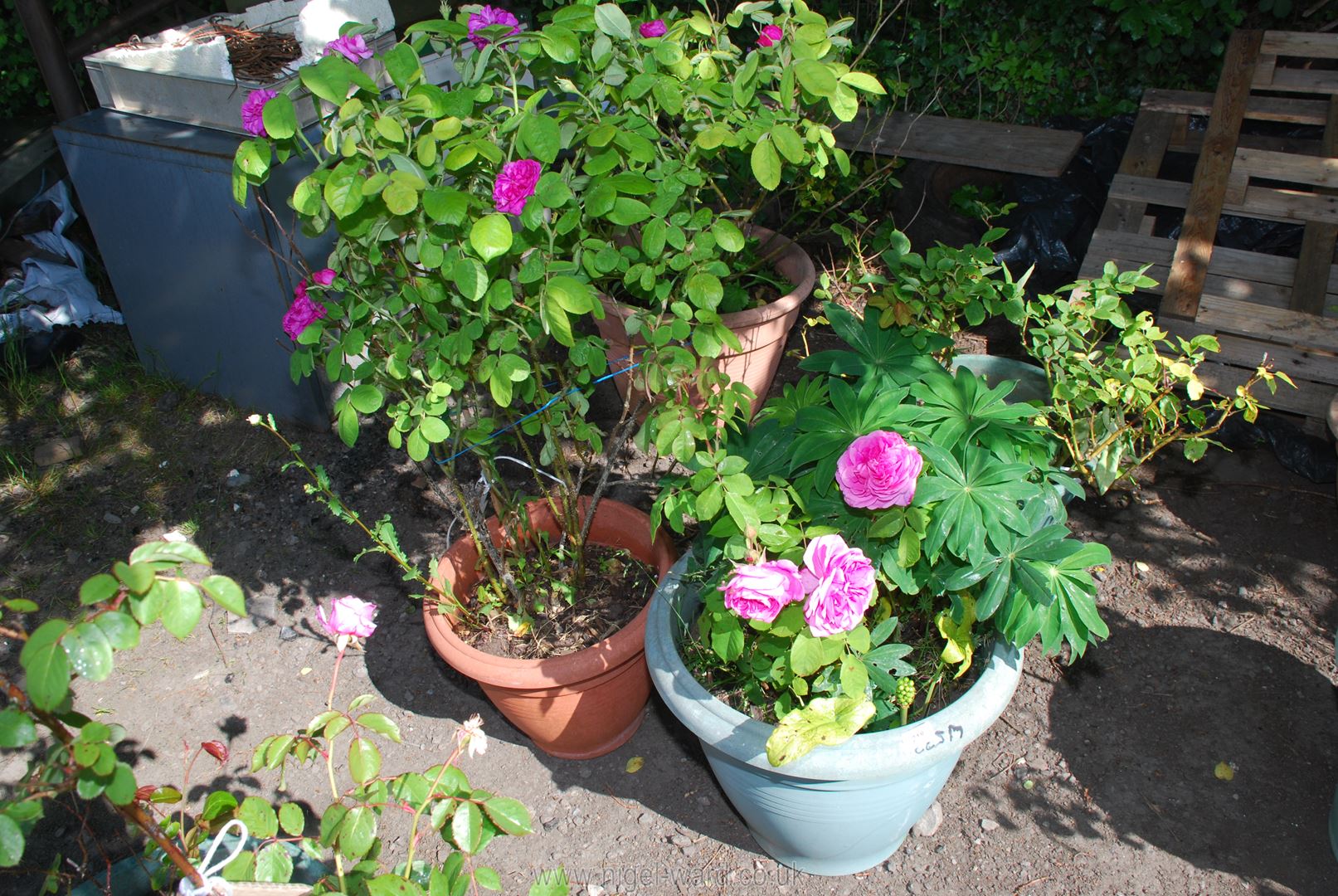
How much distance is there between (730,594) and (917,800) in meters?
0.81

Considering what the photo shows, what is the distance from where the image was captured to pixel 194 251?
342 centimetres

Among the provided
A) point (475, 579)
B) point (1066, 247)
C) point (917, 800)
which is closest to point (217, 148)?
point (475, 579)

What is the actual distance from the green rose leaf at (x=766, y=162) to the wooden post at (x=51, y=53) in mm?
3917

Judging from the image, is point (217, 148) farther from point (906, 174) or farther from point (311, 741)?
point (906, 174)

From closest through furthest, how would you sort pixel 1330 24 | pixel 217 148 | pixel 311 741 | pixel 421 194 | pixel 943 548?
pixel 311 741 → pixel 421 194 → pixel 943 548 → pixel 217 148 → pixel 1330 24

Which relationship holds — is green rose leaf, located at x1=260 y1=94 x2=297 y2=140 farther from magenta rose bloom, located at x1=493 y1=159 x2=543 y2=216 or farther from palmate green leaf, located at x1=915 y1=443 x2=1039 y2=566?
palmate green leaf, located at x1=915 y1=443 x2=1039 y2=566

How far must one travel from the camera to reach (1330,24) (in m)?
4.39

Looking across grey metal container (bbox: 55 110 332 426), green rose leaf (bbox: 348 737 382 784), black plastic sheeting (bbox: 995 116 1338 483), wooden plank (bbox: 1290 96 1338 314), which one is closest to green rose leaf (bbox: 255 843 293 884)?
green rose leaf (bbox: 348 737 382 784)

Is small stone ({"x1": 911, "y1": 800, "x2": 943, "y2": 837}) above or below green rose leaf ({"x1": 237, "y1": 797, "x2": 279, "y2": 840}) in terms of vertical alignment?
below

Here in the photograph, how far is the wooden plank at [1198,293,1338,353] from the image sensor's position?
3133mm

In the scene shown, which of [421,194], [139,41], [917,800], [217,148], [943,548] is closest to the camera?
[421,194]

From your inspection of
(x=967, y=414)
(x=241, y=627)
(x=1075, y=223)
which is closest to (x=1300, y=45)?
(x=1075, y=223)

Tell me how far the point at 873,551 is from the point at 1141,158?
3018 mm

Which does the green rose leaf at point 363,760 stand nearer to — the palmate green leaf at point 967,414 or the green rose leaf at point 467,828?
the green rose leaf at point 467,828
